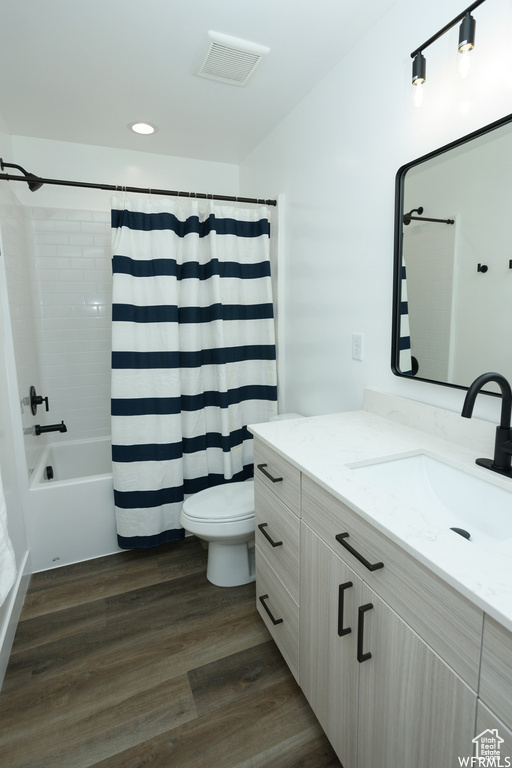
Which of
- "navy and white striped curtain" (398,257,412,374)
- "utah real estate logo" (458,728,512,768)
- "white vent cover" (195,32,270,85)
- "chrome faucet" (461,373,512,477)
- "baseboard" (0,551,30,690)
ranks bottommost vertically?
"baseboard" (0,551,30,690)

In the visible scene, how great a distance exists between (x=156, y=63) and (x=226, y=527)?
2.07 meters

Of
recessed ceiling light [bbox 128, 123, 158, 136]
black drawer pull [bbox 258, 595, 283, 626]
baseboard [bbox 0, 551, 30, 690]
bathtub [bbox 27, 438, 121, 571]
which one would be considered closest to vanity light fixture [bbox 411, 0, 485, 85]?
recessed ceiling light [bbox 128, 123, 158, 136]

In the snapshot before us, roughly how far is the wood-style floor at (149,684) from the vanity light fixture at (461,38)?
2.05m

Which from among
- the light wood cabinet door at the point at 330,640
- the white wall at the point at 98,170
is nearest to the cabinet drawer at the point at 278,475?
the light wood cabinet door at the point at 330,640

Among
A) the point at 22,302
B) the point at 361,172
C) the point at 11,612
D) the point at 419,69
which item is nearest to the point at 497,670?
the point at 419,69

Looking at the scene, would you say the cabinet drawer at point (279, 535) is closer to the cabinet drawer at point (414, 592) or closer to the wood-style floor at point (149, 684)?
the cabinet drawer at point (414, 592)

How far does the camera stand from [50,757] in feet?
3.97

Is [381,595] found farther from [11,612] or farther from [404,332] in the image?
[11,612]

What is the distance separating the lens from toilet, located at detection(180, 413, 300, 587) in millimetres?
1788

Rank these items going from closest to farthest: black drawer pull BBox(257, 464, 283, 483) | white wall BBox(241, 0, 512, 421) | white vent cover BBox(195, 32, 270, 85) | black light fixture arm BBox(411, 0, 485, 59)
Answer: black light fixture arm BBox(411, 0, 485, 59) < white wall BBox(241, 0, 512, 421) < black drawer pull BBox(257, 464, 283, 483) < white vent cover BBox(195, 32, 270, 85)

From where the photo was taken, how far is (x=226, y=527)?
1.78m

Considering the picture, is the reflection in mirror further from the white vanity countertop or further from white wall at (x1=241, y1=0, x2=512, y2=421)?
the white vanity countertop

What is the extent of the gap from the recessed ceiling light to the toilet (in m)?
2.12

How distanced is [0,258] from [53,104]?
3.05 ft
